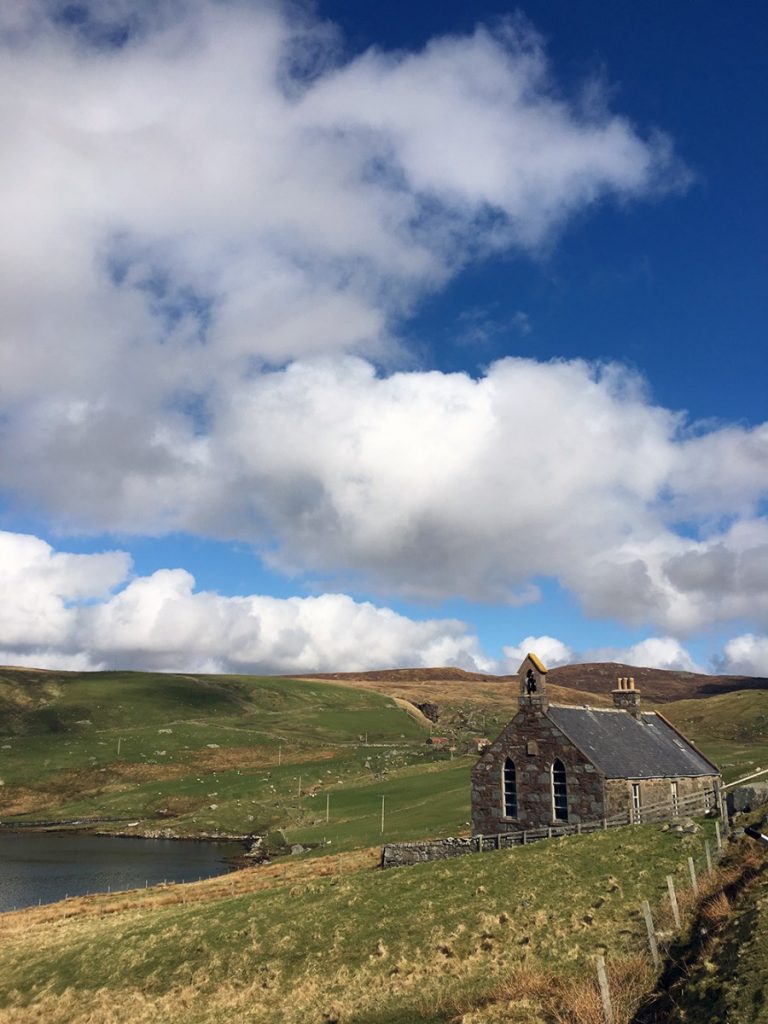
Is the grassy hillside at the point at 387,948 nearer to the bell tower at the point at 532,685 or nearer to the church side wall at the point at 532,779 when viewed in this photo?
the church side wall at the point at 532,779

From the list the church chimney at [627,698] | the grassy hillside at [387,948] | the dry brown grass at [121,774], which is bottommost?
the dry brown grass at [121,774]

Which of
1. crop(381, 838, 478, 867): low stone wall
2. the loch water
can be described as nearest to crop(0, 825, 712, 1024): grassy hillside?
crop(381, 838, 478, 867): low stone wall

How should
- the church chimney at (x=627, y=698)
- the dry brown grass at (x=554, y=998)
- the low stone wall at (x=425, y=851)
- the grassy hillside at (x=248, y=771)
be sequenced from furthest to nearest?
the grassy hillside at (x=248, y=771)
the church chimney at (x=627, y=698)
the low stone wall at (x=425, y=851)
the dry brown grass at (x=554, y=998)

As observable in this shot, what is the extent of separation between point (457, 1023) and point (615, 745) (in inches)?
1319

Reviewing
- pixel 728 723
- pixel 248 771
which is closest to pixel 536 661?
pixel 248 771

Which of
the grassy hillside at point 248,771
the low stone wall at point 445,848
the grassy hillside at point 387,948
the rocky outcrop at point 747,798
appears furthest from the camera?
the grassy hillside at point 248,771

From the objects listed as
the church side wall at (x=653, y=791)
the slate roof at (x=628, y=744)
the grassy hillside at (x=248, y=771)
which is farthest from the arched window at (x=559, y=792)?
the grassy hillside at (x=248, y=771)

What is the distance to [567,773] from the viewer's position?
4816 centimetres

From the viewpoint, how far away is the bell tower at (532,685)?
50250mm

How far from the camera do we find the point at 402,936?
30250 mm

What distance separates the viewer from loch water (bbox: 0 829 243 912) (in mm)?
70875

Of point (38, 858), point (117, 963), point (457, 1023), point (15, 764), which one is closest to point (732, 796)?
point (457, 1023)

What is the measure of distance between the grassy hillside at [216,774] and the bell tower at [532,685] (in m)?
21.9

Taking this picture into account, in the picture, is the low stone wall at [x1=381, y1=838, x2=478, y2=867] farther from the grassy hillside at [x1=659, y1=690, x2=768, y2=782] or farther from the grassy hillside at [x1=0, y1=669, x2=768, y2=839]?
the grassy hillside at [x1=659, y1=690, x2=768, y2=782]
